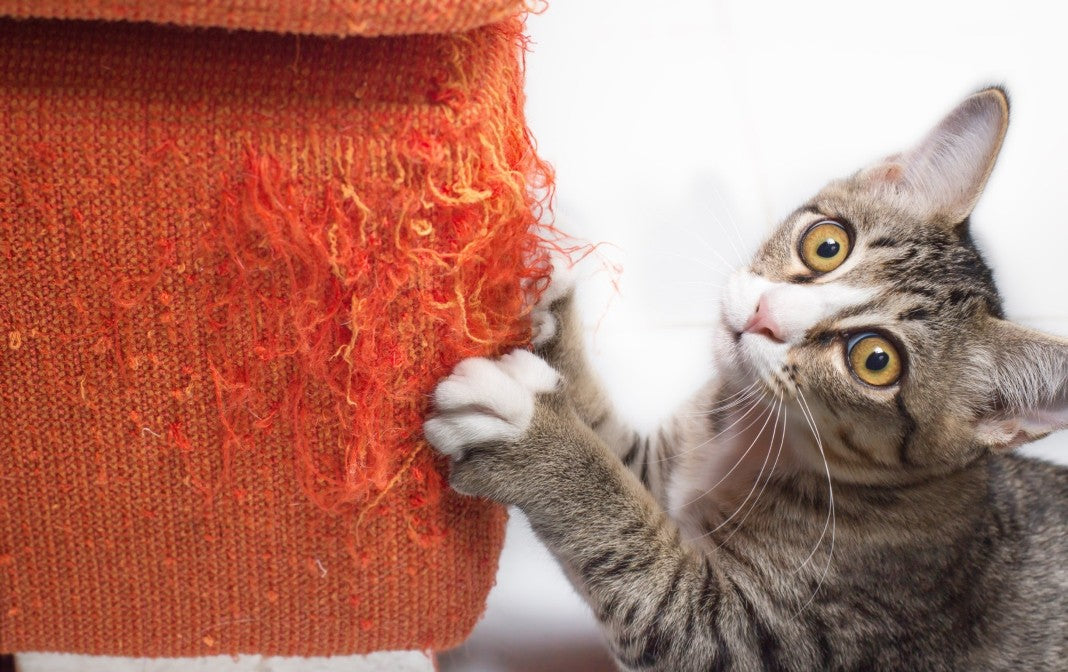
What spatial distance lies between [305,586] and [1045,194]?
4.77 ft

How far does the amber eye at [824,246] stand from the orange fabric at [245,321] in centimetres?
33

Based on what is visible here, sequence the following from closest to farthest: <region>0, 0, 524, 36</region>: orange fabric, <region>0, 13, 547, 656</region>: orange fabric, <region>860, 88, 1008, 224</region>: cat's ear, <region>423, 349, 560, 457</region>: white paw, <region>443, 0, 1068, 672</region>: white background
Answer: <region>0, 0, 524, 36</region>: orange fabric
<region>0, 13, 547, 656</region>: orange fabric
<region>423, 349, 560, 457</region>: white paw
<region>860, 88, 1008, 224</region>: cat's ear
<region>443, 0, 1068, 672</region>: white background

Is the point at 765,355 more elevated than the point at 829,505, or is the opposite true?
the point at 765,355

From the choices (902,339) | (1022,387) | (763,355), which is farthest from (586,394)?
(1022,387)

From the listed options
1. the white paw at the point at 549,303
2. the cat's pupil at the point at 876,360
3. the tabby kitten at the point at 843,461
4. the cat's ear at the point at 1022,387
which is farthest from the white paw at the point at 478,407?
the cat's ear at the point at 1022,387

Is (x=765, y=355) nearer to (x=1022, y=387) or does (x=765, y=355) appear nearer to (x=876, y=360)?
(x=876, y=360)

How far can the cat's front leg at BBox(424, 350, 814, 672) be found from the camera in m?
0.85

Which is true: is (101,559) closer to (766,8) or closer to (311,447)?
(311,447)

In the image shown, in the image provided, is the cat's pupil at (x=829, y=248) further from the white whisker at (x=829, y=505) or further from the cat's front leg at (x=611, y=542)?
the cat's front leg at (x=611, y=542)

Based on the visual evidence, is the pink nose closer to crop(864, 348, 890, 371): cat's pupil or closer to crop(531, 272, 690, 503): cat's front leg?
crop(864, 348, 890, 371): cat's pupil

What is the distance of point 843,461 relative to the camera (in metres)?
0.94

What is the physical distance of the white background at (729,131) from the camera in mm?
1363

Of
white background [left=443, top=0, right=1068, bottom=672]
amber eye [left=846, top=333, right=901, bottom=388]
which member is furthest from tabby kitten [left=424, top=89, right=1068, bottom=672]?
white background [left=443, top=0, right=1068, bottom=672]

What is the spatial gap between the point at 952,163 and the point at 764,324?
0.32m
